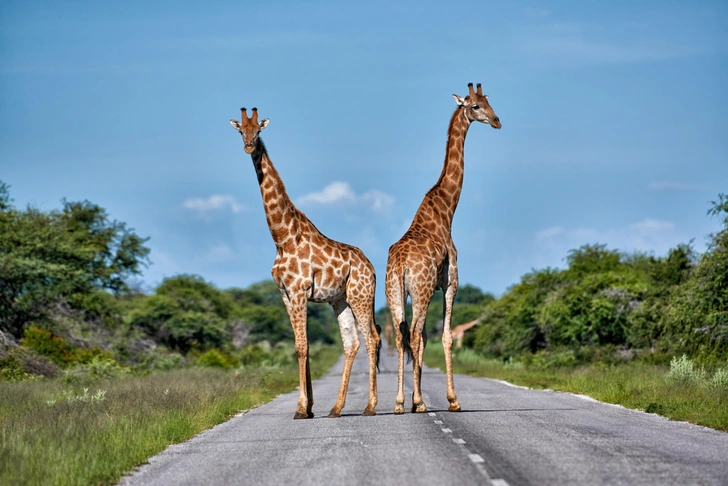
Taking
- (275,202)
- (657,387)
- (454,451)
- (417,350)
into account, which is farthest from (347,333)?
(454,451)

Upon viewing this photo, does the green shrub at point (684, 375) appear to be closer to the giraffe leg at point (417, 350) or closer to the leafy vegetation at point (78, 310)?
the giraffe leg at point (417, 350)

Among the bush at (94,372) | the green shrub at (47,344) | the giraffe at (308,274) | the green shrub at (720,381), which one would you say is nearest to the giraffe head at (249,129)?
the giraffe at (308,274)

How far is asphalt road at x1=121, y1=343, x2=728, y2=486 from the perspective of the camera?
10078mm

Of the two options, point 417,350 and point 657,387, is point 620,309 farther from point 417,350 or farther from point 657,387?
point 417,350

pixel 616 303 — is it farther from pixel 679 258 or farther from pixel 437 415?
pixel 437 415

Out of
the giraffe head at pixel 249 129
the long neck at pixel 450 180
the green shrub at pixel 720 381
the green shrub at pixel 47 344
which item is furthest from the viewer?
the green shrub at pixel 47 344

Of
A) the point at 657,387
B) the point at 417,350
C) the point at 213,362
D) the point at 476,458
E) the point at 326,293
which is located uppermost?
the point at 326,293

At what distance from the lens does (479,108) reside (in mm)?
21281

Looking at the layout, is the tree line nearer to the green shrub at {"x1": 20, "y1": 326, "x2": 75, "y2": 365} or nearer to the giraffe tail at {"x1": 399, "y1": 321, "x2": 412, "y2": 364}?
the green shrub at {"x1": 20, "y1": 326, "x2": 75, "y2": 365}

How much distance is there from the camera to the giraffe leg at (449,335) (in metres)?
18.6

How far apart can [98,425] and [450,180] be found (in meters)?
9.72

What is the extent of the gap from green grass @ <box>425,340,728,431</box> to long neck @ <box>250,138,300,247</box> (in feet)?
24.4

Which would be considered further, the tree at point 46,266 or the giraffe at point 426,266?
the tree at point 46,266

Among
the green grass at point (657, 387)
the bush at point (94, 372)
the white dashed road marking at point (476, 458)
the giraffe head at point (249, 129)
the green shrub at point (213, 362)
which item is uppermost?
the giraffe head at point (249, 129)
